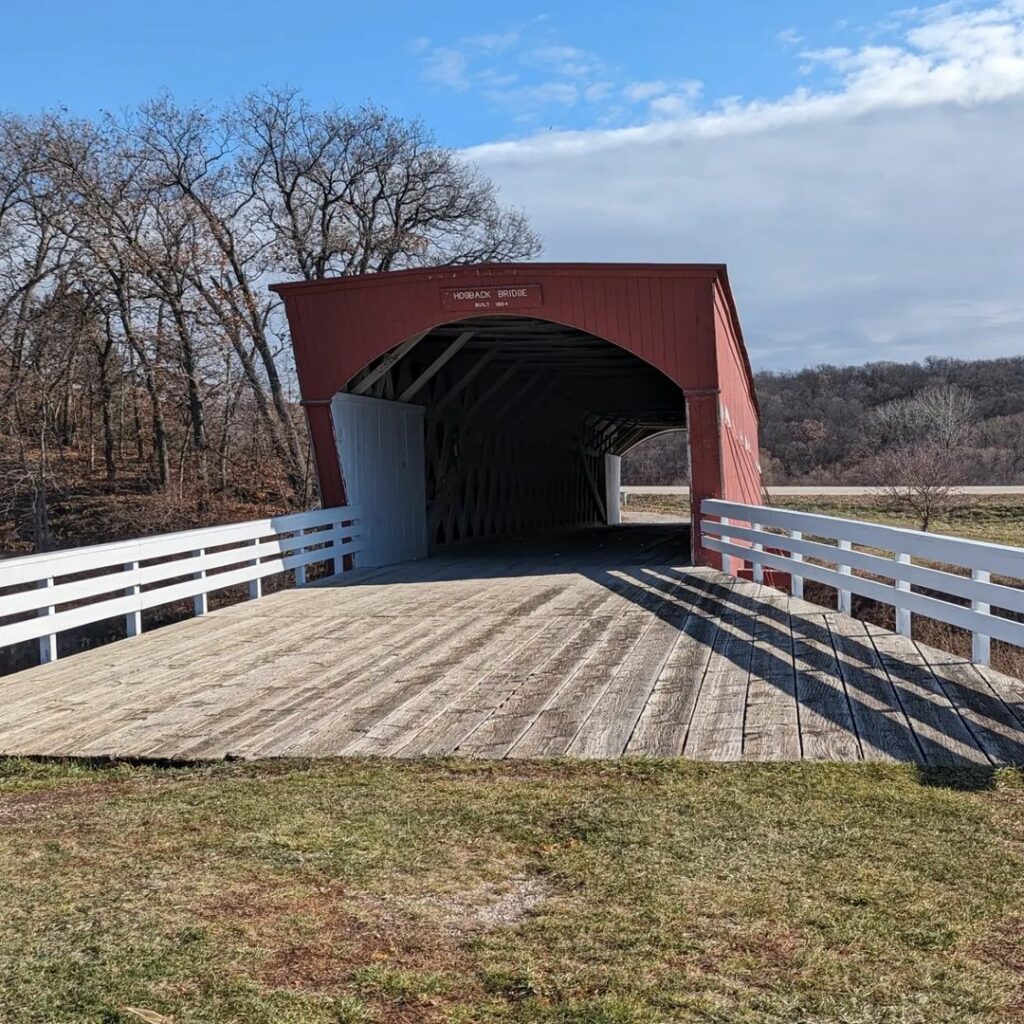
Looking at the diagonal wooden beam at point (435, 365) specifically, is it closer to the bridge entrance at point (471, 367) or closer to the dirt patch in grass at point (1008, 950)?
the bridge entrance at point (471, 367)

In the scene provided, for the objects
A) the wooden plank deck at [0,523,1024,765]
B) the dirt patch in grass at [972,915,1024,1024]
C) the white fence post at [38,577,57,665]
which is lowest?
the dirt patch in grass at [972,915,1024,1024]

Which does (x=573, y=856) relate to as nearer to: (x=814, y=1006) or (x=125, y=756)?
(x=814, y=1006)

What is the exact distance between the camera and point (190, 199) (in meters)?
25.1

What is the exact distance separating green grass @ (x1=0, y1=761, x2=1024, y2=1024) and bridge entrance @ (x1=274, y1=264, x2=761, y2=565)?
8113 millimetres

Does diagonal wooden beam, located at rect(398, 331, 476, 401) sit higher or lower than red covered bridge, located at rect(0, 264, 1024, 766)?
higher

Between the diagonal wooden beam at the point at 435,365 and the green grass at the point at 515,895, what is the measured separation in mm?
10046

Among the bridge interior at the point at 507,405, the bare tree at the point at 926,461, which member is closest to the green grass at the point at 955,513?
the bare tree at the point at 926,461

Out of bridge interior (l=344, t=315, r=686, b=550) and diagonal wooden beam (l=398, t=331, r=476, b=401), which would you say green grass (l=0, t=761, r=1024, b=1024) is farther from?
diagonal wooden beam (l=398, t=331, r=476, b=401)

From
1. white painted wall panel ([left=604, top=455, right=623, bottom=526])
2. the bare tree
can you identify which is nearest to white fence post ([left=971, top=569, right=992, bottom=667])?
the bare tree

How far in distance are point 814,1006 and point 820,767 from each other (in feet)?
6.70

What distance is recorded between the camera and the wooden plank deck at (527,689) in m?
4.90

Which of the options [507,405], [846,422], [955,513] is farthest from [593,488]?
[846,422]

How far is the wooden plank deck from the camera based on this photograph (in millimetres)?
4898

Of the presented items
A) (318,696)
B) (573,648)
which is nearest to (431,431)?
(573,648)
